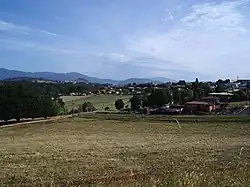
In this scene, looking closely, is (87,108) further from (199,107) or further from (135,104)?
(199,107)

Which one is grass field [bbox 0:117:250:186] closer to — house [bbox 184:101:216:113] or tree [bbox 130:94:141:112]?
house [bbox 184:101:216:113]

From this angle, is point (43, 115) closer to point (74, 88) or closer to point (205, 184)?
point (205, 184)

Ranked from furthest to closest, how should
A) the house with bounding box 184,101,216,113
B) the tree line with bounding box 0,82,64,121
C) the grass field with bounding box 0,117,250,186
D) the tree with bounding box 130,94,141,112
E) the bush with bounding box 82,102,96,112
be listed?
the bush with bounding box 82,102,96,112 < the tree with bounding box 130,94,141,112 < the house with bounding box 184,101,216,113 < the tree line with bounding box 0,82,64,121 < the grass field with bounding box 0,117,250,186

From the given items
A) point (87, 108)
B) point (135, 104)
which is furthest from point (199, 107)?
point (87, 108)

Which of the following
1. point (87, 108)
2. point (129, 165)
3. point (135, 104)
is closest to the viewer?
point (129, 165)

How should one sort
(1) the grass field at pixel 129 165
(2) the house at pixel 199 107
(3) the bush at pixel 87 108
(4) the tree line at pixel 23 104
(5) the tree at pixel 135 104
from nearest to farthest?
(1) the grass field at pixel 129 165
(4) the tree line at pixel 23 104
(2) the house at pixel 199 107
(5) the tree at pixel 135 104
(3) the bush at pixel 87 108

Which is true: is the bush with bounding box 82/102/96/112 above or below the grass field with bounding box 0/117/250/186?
below

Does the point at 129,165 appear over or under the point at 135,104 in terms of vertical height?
over

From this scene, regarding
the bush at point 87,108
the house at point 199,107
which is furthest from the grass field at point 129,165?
the bush at point 87,108

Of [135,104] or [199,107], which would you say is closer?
[199,107]

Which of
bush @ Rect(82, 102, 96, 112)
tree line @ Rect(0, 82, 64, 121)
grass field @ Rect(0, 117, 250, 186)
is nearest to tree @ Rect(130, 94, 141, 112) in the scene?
bush @ Rect(82, 102, 96, 112)

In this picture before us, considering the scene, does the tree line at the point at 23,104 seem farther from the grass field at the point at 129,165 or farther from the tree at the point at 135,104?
the grass field at the point at 129,165

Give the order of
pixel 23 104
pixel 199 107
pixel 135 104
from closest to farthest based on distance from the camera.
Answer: pixel 23 104
pixel 199 107
pixel 135 104

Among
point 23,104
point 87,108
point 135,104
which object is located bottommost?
point 87,108
